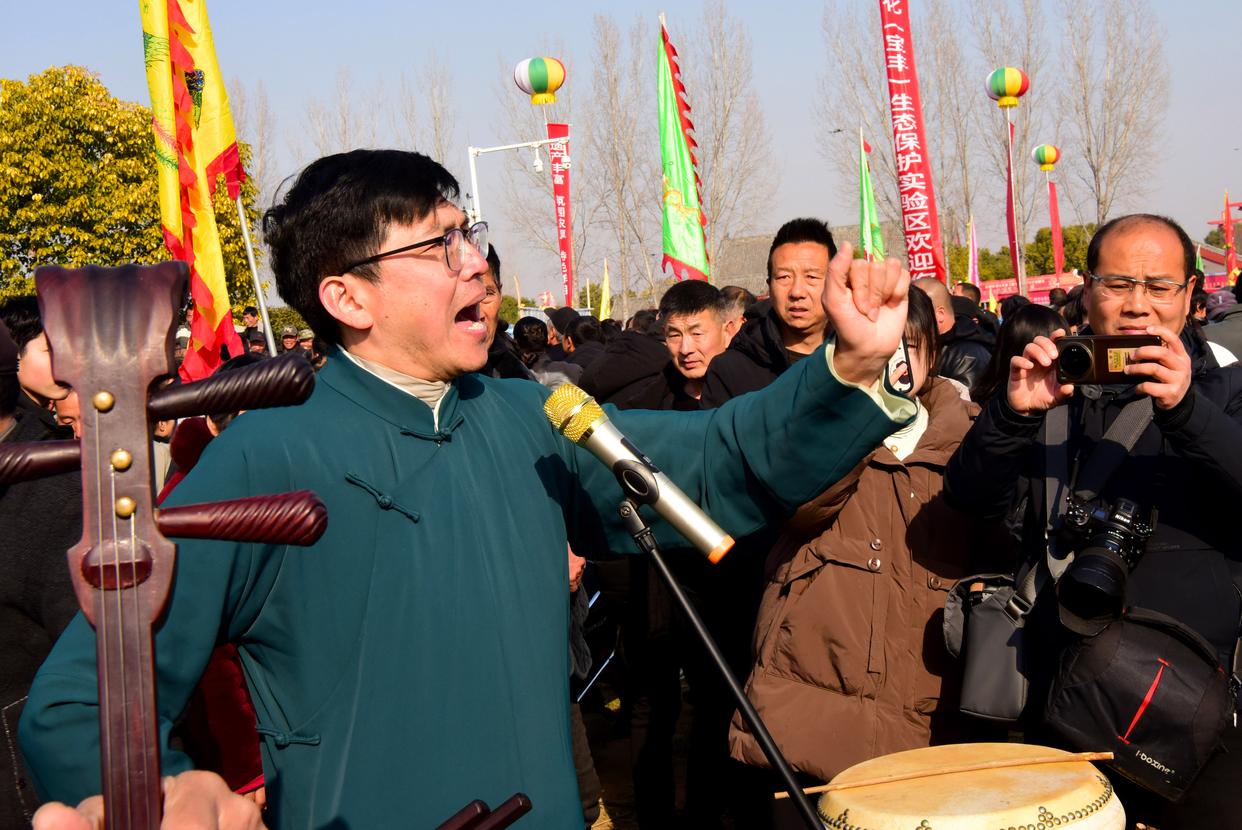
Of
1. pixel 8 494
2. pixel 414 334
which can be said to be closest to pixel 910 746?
pixel 414 334

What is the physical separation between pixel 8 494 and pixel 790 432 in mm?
1970

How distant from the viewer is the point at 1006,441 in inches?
118

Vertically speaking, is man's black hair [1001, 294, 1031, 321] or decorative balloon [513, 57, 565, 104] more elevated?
decorative balloon [513, 57, 565, 104]

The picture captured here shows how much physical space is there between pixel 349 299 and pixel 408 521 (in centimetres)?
47

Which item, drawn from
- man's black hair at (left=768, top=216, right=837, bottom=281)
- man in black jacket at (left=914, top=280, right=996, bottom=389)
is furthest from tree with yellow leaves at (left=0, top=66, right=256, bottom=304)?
man's black hair at (left=768, top=216, right=837, bottom=281)

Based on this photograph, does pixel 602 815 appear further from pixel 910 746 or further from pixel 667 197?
pixel 667 197

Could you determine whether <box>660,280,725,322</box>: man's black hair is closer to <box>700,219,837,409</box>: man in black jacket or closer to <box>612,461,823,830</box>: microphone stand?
<box>700,219,837,409</box>: man in black jacket

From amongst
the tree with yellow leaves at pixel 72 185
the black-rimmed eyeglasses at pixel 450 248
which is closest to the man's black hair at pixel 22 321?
the black-rimmed eyeglasses at pixel 450 248

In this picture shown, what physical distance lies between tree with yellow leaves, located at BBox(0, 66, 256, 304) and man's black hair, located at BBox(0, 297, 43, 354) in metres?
21.6

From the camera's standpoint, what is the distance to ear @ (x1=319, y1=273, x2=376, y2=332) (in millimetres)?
2182

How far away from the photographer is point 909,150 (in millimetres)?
11523

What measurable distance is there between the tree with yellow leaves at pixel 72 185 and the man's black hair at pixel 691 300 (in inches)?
865

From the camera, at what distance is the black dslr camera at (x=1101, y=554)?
2.69 m

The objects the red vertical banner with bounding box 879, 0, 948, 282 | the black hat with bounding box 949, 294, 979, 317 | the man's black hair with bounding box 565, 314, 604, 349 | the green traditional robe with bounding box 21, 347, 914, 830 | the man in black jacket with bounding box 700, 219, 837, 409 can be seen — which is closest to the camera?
the green traditional robe with bounding box 21, 347, 914, 830
